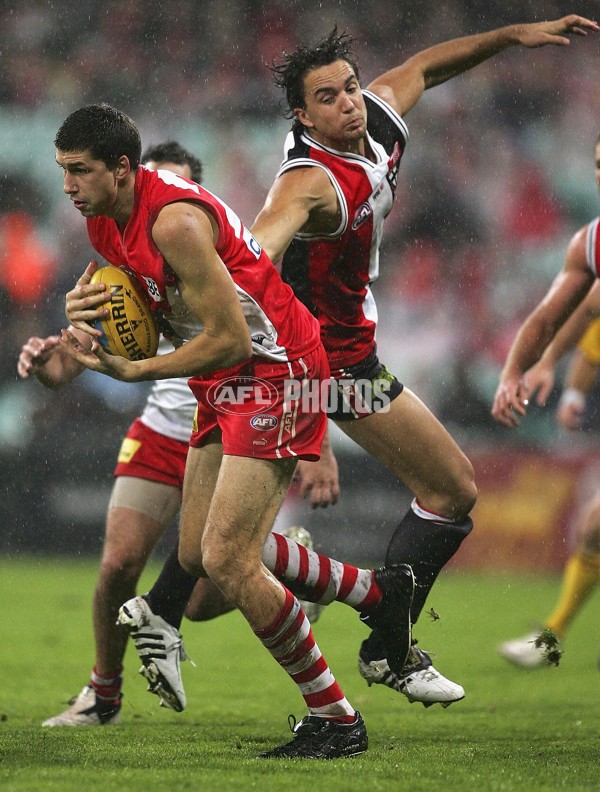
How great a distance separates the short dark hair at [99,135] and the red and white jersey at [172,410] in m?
1.52

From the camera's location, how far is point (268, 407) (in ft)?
12.6

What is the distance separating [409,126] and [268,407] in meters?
9.44

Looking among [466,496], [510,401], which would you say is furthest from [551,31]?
[466,496]

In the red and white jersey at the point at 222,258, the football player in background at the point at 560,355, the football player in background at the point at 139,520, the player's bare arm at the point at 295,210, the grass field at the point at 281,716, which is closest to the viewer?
the grass field at the point at 281,716

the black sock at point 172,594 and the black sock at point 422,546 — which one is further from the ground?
the black sock at point 422,546

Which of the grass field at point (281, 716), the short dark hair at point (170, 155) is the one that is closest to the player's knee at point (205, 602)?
the grass field at point (281, 716)

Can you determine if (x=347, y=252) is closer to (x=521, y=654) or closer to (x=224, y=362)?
(x=224, y=362)

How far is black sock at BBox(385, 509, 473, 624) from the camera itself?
15.0 feet

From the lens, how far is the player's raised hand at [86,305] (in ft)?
11.6

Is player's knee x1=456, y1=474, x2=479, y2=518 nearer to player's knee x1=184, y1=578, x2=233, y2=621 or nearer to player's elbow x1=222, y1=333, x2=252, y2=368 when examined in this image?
player's knee x1=184, y1=578, x2=233, y2=621

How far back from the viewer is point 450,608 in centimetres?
869

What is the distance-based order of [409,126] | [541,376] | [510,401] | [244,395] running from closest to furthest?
[244,395] < [510,401] < [541,376] < [409,126]

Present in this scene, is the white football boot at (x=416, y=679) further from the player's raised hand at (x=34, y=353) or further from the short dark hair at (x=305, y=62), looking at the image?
the short dark hair at (x=305, y=62)

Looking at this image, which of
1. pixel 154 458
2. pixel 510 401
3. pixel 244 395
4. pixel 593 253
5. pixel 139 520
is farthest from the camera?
pixel 593 253
